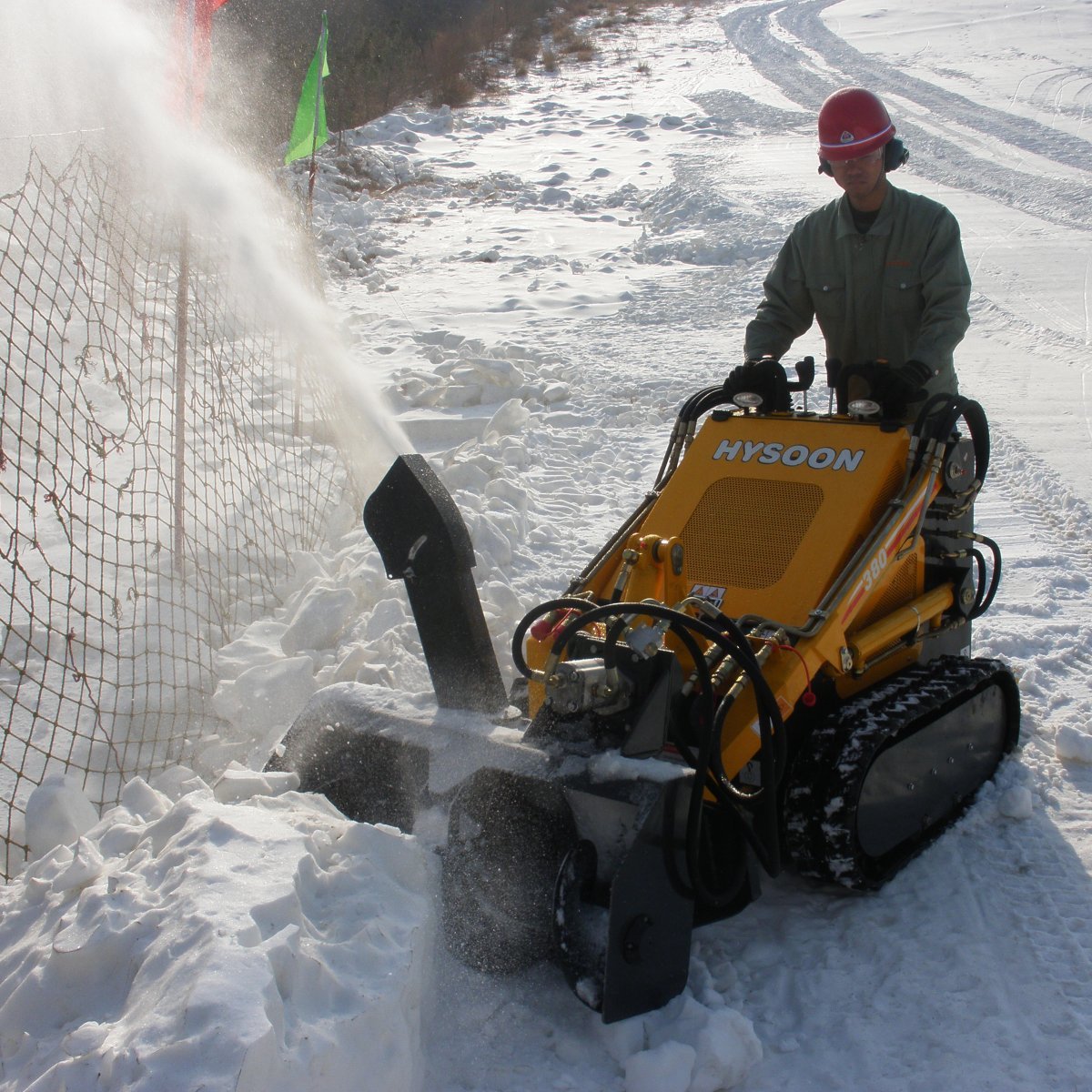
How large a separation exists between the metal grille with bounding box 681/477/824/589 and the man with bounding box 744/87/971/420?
515 millimetres

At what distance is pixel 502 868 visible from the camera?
Result: 113 inches

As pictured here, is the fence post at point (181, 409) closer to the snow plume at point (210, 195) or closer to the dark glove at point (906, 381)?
the snow plume at point (210, 195)

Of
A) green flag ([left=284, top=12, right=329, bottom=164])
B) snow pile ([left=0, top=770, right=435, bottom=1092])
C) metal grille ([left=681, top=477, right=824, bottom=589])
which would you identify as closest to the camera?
snow pile ([left=0, top=770, right=435, bottom=1092])

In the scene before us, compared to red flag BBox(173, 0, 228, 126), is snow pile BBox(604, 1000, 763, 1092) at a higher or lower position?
lower

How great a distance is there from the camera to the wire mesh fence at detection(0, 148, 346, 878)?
4.11 m

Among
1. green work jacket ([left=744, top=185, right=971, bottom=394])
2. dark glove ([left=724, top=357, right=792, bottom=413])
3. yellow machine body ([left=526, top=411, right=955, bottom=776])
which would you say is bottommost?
yellow machine body ([left=526, top=411, right=955, bottom=776])

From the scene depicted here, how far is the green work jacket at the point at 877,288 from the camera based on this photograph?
13.4ft

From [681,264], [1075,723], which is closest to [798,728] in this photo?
[1075,723]

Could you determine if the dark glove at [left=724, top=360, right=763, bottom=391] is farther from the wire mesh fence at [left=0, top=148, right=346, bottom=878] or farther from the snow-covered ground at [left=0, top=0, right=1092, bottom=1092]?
the wire mesh fence at [left=0, top=148, right=346, bottom=878]

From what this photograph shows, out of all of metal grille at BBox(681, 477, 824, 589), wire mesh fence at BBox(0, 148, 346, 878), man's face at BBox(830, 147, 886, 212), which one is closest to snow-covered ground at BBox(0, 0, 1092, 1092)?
wire mesh fence at BBox(0, 148, 346, 878)

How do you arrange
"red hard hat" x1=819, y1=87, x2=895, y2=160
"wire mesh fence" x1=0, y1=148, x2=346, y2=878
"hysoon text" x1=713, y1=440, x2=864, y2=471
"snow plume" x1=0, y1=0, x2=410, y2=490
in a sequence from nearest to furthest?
"hysoon text" x1=713, y1=440, x2=864, y2=471 < "red hard hat" x1=819, y1=87, x2=895, y2=160 < "wire mesh fence" x1=0, y1=148, x2=346, y2=878 < "snow plume" x1=0, y1=0, x2=410, y2=490

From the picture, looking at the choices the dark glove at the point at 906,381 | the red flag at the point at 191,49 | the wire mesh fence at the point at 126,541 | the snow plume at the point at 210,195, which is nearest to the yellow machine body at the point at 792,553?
the dark glove at the point at 906,381

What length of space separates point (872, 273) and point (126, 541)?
3545 millimetres

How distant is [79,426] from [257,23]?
17337 mm
